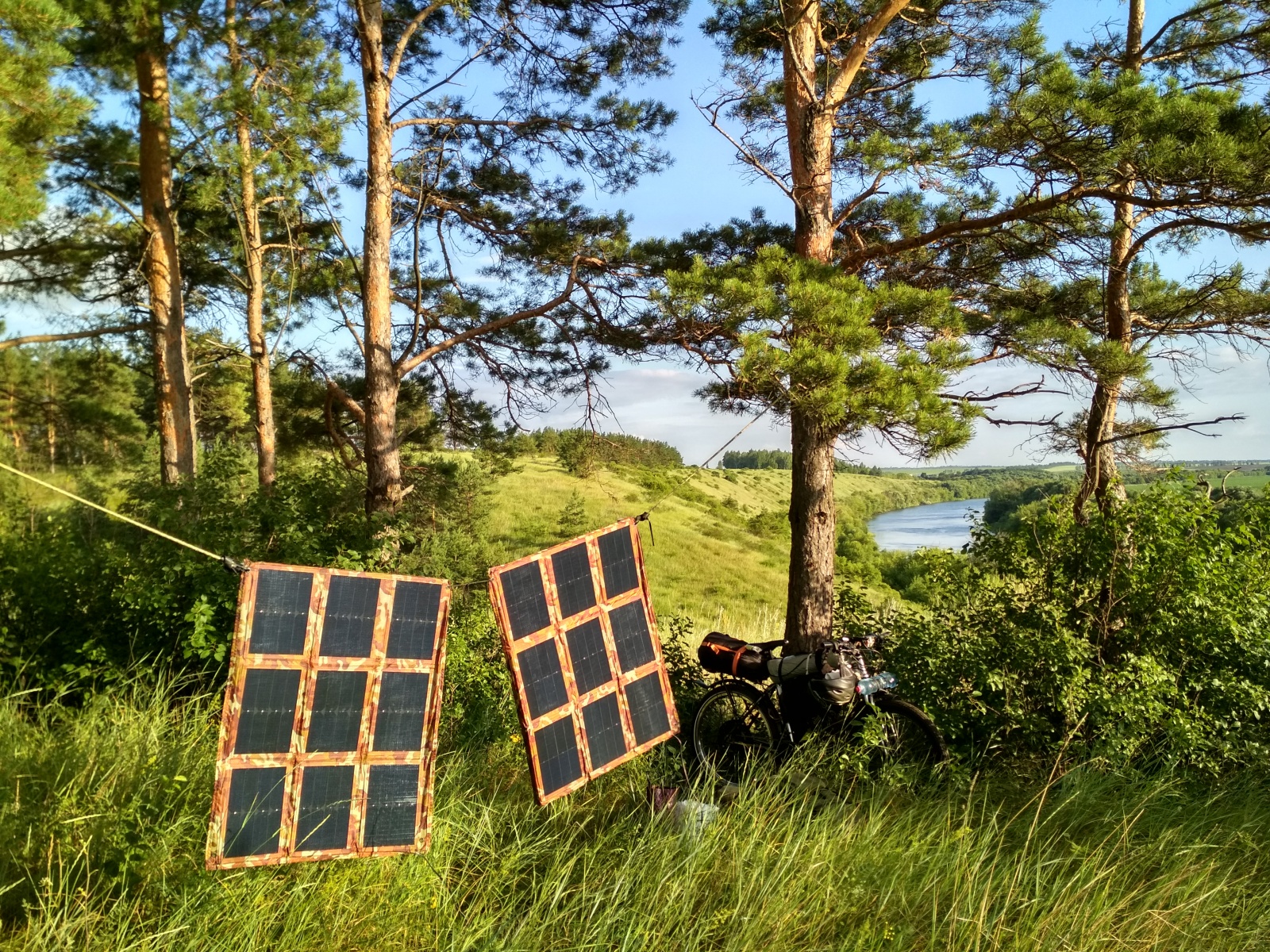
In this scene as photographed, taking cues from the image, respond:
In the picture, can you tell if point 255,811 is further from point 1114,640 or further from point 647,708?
point 1114,640

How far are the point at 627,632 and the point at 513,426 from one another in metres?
6.02

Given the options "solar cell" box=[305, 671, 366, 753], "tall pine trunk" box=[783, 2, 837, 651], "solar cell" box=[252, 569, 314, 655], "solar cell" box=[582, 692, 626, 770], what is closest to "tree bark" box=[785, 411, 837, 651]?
"tall pine trunk" box=[783, 2, 837, 651]

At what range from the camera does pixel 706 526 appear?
4391 cm

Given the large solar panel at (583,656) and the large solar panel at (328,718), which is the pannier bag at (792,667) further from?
the large solar panel at (328,718)

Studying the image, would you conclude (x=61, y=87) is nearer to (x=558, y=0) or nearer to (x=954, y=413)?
(x=558, y=0)

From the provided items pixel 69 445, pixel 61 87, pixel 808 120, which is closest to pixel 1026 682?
pixel 808 120

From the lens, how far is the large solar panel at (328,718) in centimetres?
286

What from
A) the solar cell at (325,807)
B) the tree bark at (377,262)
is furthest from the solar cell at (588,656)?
the tree bark at (377,262)

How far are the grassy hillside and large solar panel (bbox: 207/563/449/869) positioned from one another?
9.04 m

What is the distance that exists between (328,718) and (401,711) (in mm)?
285

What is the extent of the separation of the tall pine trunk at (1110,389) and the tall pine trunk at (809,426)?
1.95 m

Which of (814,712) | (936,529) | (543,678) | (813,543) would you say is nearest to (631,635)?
(543,678)

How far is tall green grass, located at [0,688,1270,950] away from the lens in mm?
2854

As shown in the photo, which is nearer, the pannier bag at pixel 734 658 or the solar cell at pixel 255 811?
the solar cell at pixel 255 811
